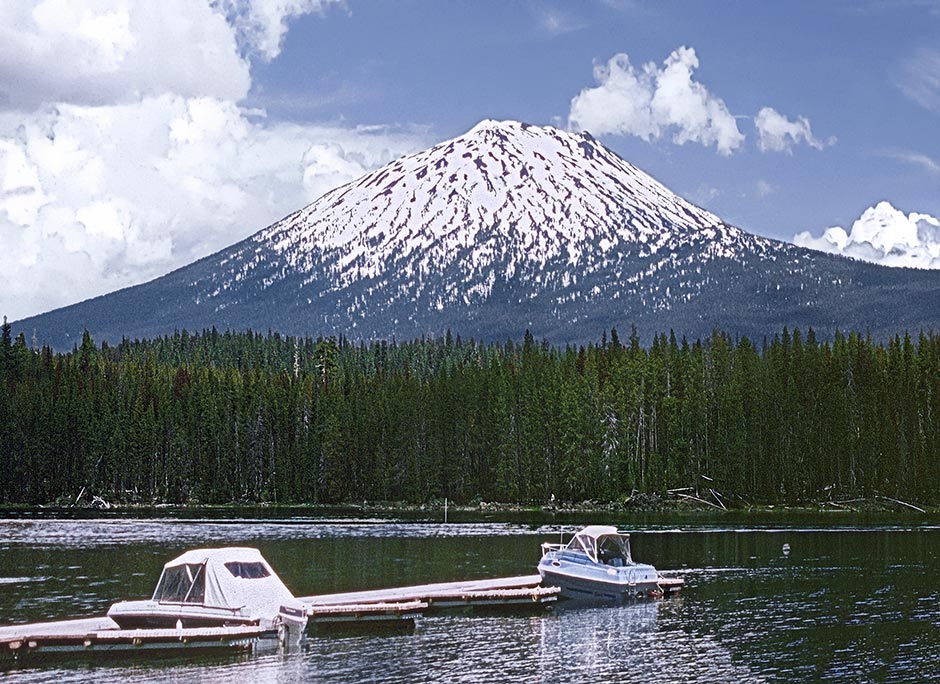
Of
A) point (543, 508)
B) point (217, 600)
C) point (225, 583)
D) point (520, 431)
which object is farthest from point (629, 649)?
point (520, 431)

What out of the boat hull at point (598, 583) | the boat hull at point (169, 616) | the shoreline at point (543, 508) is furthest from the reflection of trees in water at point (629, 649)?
the shoreline at point (543, 508)

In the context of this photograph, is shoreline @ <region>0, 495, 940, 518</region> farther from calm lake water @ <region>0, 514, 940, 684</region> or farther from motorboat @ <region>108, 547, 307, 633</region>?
motorboat @ <region>108, 547, 307, 633</region>

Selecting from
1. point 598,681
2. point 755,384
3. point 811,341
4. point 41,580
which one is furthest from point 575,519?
point 598,681

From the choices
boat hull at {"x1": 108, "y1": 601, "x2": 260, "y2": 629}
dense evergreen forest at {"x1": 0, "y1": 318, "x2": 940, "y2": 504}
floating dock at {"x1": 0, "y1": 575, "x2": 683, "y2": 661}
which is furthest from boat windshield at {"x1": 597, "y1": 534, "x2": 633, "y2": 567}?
dense evergreen forest at {"x1": 0, "y1": 318, "x2": 940, "y2": 504}

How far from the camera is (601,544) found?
69.6 meters

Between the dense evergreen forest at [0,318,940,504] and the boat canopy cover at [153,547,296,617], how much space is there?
104 m

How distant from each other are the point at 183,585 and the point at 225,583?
83.1 inches

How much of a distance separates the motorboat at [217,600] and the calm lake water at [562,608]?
1.98 metres

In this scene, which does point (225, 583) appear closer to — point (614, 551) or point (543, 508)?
point (614, 551)

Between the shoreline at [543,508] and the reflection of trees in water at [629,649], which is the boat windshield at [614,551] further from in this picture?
the shoreline at [543,508]

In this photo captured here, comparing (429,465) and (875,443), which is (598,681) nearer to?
(875,443)

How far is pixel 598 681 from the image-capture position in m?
44.2

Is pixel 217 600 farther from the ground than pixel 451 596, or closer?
farther from the ground

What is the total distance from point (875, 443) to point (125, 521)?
8763 cm
